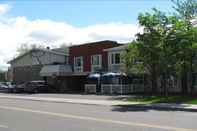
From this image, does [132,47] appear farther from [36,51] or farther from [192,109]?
[36,51]

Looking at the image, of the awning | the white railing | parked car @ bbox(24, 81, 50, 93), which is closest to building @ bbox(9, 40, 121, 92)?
the awning

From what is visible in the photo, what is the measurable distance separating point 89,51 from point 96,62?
178 centimetres

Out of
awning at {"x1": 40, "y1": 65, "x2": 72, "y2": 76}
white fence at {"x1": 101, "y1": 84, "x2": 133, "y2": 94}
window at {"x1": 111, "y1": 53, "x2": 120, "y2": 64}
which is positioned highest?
window at {"x1": 111, "y1": 53, "x2": 120, "y2": 64}

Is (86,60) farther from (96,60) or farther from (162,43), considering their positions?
(162,43)

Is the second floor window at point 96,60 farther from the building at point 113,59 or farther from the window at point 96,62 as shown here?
the building at point 113,59

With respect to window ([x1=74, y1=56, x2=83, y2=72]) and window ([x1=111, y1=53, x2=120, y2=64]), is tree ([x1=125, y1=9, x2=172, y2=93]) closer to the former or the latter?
window ([x1=111, y1=53, x2=120, y2=64])

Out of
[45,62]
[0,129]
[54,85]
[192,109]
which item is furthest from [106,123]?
[45,62]

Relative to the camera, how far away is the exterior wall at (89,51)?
5311 cm

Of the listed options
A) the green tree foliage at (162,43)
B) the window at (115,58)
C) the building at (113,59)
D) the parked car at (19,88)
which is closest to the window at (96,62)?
the building at (113,59)

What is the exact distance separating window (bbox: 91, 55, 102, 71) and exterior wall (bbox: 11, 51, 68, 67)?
760cm

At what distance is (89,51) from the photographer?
54875 millimetres

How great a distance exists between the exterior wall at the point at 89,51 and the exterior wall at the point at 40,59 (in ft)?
12.8

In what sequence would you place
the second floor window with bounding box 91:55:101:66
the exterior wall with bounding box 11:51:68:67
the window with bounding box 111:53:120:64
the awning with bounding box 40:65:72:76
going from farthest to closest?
1. the exterior wall with bounding box 11:51:68:67
2. the awning with bounding box 40:65:72:76
3. the second floor window with bounding box 91:55:101:66
4. the window with bounding box 111:53:120:64

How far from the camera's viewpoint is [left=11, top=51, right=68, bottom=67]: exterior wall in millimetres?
62469
